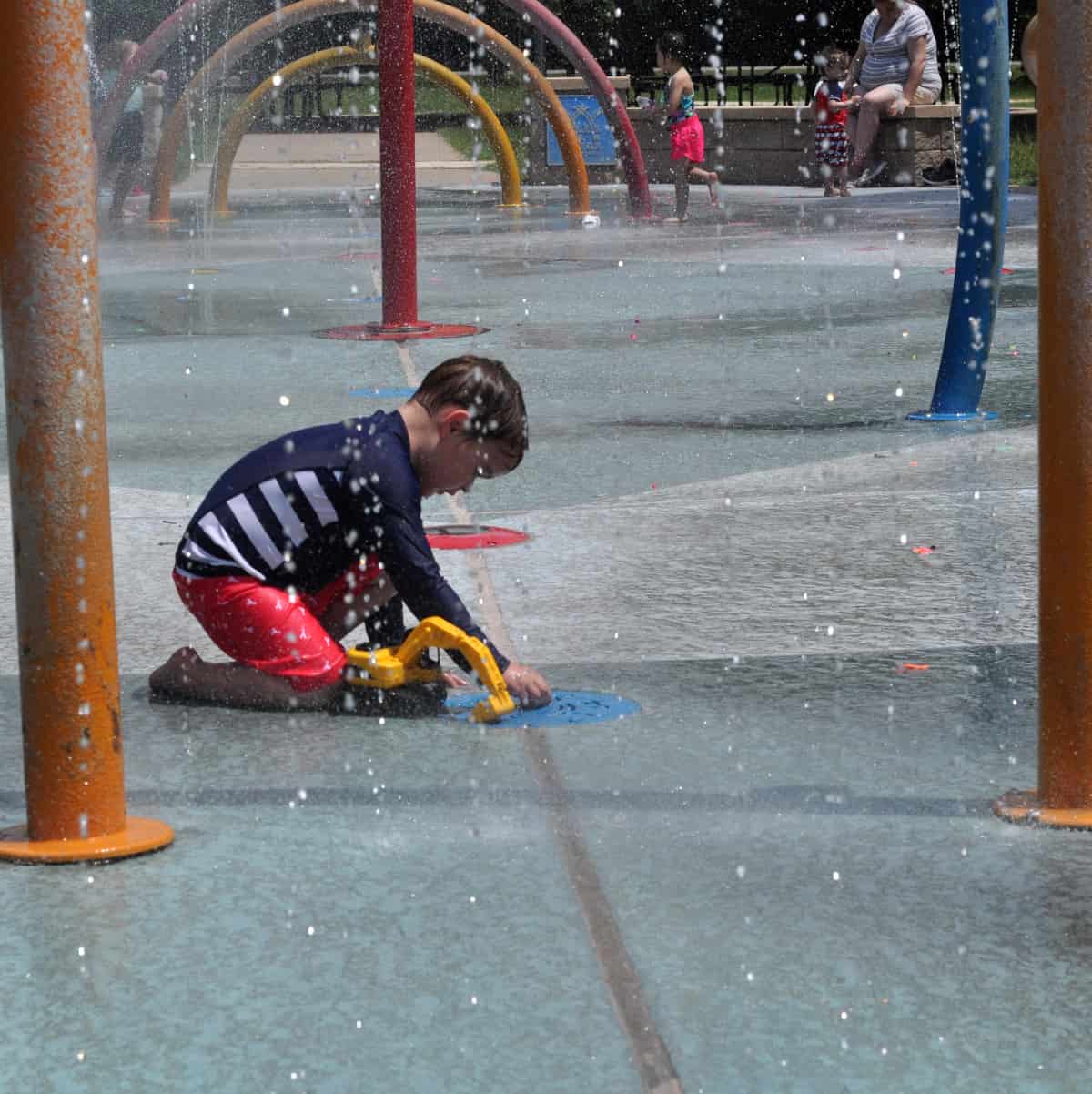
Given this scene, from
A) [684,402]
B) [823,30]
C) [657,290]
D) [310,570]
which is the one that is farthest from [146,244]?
[823,30]

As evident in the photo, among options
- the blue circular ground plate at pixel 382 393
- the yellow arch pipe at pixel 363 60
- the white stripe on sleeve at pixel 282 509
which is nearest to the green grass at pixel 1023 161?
the yellow arch pipe at pixel 363 60

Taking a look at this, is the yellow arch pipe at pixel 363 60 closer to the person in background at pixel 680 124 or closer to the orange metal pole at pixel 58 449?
the person in background at pixel 680 124

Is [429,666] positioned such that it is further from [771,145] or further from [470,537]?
[771,145]

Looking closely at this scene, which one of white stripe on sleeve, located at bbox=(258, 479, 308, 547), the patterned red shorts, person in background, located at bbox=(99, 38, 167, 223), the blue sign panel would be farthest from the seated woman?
white stripe on sleeve, located at bbox=(258, 479, 308, 547)

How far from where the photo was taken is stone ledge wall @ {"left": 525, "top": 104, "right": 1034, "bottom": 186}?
23.5m

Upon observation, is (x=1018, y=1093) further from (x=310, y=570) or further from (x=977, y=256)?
(x=977, y=256)

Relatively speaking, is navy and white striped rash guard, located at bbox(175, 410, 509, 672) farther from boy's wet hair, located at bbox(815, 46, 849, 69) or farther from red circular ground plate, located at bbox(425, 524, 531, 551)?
boy's wet hair, located at bbox(815, 46, 849, 69)

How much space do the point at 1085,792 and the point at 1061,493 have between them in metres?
0.47

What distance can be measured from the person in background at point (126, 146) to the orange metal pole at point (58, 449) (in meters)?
17.5

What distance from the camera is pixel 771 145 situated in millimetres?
25438

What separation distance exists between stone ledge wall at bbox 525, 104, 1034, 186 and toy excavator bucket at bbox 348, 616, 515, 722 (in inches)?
780

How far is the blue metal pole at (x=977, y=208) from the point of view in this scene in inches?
290

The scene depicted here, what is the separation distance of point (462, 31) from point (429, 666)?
16.5 m

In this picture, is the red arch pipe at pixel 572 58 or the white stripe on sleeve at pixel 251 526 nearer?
the white stripe on sleeve at pixel 251 526
